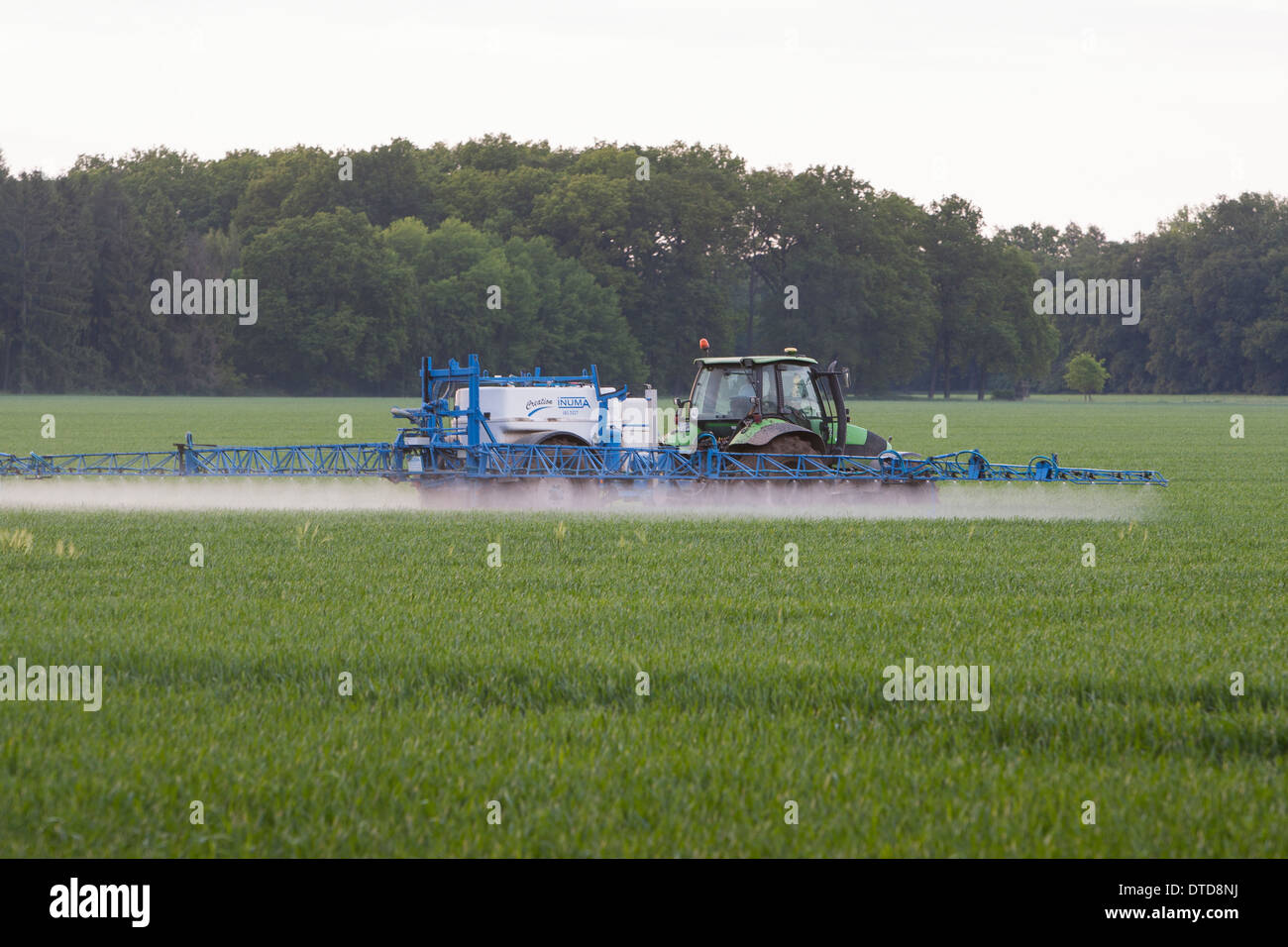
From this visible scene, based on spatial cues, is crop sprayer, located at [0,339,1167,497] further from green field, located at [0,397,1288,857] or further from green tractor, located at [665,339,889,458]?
green field, located at [0,397,1288,857]

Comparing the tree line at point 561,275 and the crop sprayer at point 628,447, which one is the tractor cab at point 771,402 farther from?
the tree line at point 561,275

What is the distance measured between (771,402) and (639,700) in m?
12.5

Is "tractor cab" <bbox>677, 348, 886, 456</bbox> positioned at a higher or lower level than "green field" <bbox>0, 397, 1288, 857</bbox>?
higher

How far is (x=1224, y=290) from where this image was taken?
13538cm

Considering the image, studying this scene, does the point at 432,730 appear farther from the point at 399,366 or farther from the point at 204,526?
the point at 399,366

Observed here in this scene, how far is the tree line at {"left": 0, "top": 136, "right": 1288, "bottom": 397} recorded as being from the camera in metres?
96.8

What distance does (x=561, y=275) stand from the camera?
10612 cm

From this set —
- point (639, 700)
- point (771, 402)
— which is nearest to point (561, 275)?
point (771, 402)

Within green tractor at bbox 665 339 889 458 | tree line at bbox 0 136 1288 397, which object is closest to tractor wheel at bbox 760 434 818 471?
green tractor at bbox 665 339 889 458

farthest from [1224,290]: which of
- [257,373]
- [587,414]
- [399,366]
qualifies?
[587,414]

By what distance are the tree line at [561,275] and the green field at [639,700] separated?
6884 cm

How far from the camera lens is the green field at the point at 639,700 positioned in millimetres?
5309

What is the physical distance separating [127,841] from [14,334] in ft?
324

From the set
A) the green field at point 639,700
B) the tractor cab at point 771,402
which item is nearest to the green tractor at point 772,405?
the tractor cab at point 771,402
